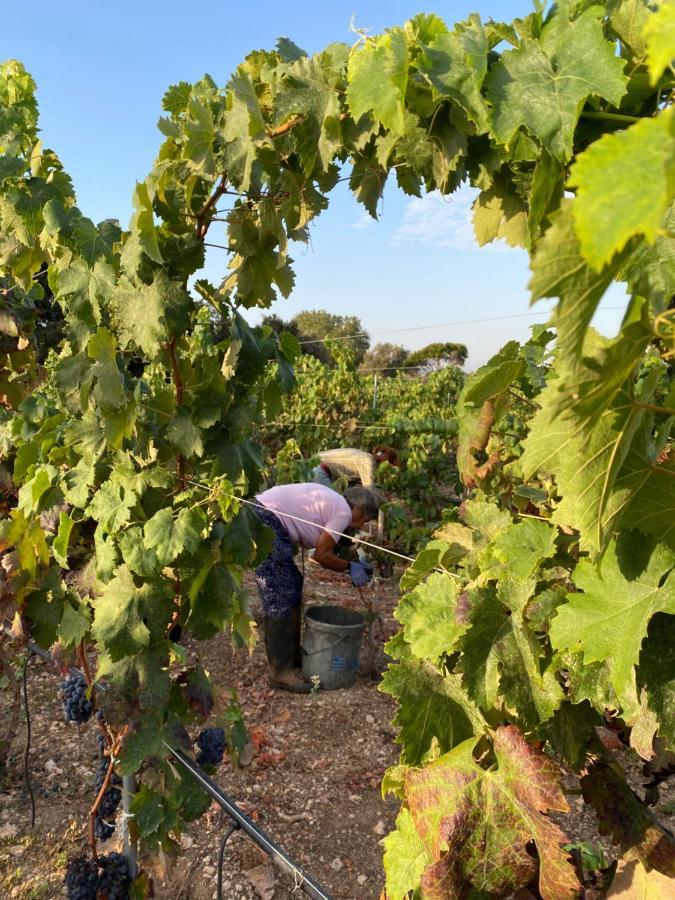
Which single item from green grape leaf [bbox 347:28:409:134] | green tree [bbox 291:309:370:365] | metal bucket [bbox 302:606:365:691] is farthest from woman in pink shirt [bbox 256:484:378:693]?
green tree [bbox 291:309:370:365]

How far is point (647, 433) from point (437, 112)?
2.19ft

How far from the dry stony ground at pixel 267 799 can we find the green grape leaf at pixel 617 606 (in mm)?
1635

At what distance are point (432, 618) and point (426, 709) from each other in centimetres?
18

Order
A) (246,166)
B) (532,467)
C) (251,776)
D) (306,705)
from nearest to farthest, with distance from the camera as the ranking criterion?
(532,467), (246,166), (251,776), (306,705)

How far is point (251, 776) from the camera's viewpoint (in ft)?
12.3

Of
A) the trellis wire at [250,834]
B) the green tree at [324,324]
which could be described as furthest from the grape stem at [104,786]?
the green tree at [324,324]

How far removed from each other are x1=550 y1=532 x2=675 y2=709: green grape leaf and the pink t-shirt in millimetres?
3917

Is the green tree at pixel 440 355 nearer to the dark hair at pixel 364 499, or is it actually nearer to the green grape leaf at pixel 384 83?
the dark hair at pixel 364 499

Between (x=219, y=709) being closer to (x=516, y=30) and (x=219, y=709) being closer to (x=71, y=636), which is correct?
(x=71, y=636)

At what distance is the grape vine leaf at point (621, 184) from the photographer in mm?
452

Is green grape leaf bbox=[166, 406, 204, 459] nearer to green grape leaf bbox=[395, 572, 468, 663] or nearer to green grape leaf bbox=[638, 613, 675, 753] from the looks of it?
green grape leaf bbox=[395, 572, 468, 663]

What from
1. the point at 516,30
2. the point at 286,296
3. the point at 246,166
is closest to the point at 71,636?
the point at 286,296

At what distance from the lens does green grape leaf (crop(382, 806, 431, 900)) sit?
45.2 inches

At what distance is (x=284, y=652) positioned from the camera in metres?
4.79
